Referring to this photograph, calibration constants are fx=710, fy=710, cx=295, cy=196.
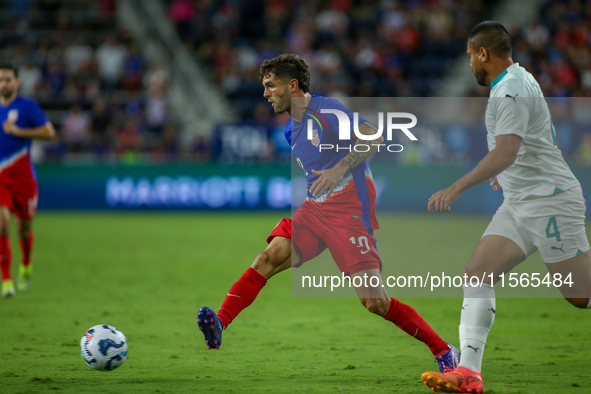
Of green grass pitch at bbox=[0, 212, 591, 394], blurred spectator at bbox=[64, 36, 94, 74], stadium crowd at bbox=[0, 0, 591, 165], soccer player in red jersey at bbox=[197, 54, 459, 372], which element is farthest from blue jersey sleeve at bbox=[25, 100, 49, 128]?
blurred spectator at bbox=[64, 36, 94, 74]

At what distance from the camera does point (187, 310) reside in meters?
7.61

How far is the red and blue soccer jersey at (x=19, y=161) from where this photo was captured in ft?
27.1

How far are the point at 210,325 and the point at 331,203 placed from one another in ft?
3.89

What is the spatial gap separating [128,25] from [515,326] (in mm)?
18632

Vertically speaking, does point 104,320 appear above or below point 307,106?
below

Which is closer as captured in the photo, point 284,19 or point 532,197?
point 532,197

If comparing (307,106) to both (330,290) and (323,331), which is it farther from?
(323,331)

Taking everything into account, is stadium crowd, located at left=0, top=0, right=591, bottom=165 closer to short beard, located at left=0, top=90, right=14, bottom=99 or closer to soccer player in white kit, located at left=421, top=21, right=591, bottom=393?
short beard, located at left=0, top=90, right=14, bottom=99

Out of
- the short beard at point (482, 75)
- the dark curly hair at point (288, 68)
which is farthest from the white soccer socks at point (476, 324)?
the dark curly hair at point (288, 68)

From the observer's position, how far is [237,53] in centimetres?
2194

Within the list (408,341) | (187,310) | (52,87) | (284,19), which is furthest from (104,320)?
(284,19)

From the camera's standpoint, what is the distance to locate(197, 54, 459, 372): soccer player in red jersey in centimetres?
478

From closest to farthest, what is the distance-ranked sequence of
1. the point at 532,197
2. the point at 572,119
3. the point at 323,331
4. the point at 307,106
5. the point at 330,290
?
the point at 532,197
the point at 307,106
the point at 330,290
the point at 323,331
the point at 572,119

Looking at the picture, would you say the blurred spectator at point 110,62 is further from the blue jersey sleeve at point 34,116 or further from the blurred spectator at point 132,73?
the blue jersey sleeve at point 34,116
